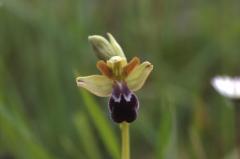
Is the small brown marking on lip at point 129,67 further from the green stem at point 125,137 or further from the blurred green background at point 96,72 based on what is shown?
the blurred green background at point 96,72

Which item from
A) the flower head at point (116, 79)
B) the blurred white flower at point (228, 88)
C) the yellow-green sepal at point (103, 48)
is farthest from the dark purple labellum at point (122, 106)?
the blurred white flower at point (228, 88)

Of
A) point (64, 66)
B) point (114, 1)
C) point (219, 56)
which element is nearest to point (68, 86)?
point (64, 66)

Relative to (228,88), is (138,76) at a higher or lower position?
lower

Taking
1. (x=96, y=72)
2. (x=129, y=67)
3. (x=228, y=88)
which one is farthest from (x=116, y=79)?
(x=96, y=72)

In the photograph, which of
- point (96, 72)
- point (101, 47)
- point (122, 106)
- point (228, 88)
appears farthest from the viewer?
point (96, 72)

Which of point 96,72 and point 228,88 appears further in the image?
point 96,72

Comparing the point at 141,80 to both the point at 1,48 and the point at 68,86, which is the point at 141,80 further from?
the point at 1,48

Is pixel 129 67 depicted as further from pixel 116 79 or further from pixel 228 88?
pixel 228 88
